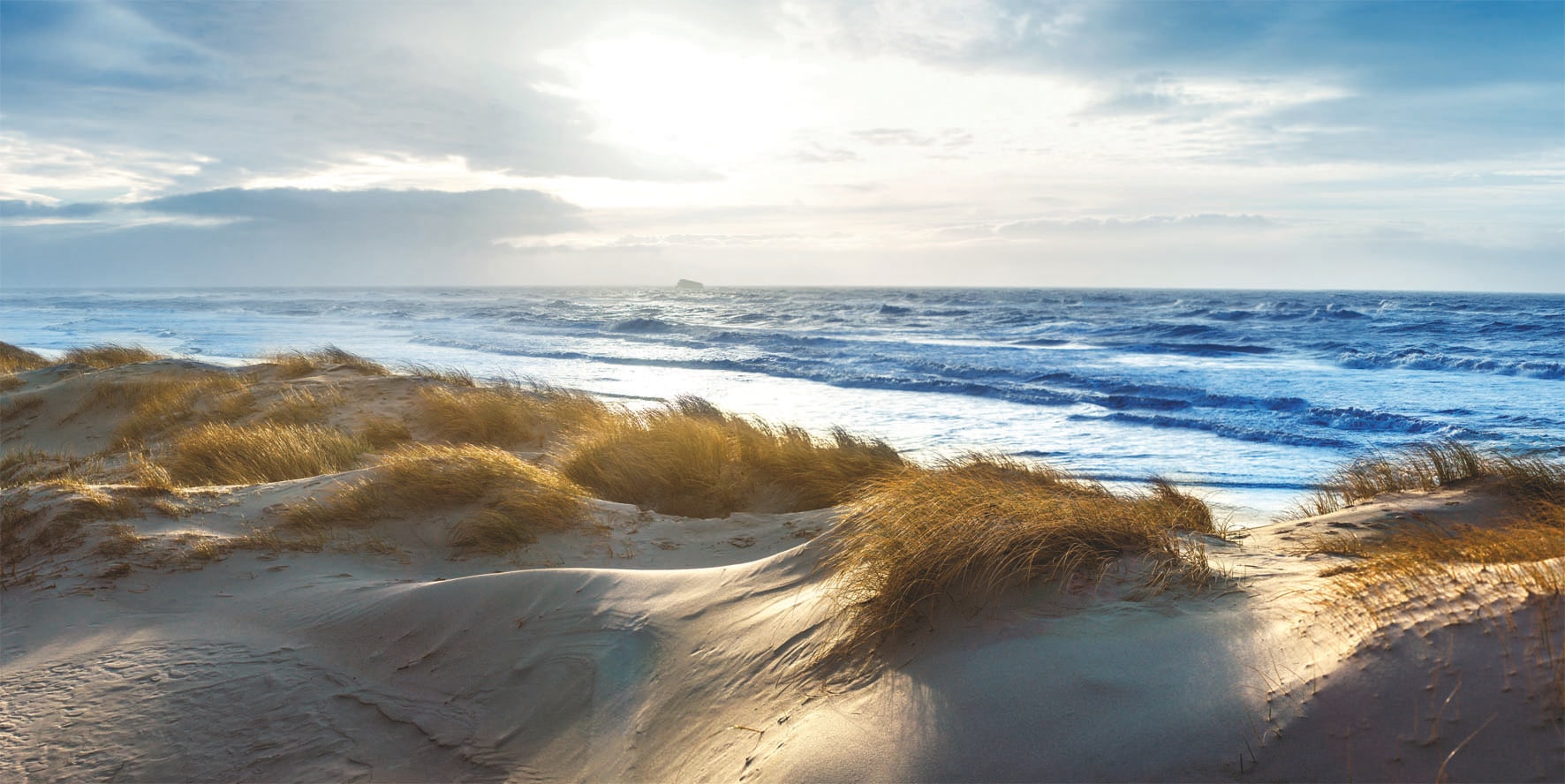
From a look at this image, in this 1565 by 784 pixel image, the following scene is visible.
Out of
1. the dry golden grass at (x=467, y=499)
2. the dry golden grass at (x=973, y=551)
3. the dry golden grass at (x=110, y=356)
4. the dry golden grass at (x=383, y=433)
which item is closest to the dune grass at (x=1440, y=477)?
the dry golden grass at (x=973, y=551)

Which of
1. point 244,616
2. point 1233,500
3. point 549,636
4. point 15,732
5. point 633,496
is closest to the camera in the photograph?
point 15,732

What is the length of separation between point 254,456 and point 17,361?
1578cm

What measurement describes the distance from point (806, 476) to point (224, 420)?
28.3 ft

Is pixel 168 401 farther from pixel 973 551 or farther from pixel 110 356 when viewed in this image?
pixel 973 551

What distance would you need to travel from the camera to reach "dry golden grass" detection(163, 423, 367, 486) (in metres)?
8.09

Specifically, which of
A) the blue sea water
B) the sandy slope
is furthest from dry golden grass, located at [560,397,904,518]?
the blue sea water

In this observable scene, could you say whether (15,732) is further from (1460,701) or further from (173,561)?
(1460,701)

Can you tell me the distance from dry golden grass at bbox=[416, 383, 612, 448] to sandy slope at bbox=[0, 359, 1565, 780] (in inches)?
189

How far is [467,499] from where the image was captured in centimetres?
671

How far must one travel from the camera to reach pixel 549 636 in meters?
4.24

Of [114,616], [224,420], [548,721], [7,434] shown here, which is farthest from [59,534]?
[7,434]

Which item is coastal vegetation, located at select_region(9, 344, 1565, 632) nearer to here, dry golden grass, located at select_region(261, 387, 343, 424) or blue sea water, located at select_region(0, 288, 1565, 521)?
dry golden grass, located at select_region(261, 387, 343, 424)

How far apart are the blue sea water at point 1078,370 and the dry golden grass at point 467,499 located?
6387 millimetres

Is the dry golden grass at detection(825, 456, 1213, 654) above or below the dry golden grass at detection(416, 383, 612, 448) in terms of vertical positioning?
above
